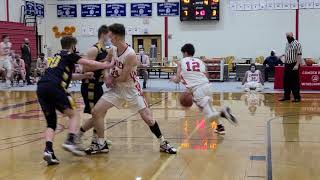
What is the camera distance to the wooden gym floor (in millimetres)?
5352

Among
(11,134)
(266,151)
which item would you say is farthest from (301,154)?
Result: (11,134)

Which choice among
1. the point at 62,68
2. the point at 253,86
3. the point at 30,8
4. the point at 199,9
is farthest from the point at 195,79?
the point at 30,8

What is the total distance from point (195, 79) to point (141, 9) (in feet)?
62.5

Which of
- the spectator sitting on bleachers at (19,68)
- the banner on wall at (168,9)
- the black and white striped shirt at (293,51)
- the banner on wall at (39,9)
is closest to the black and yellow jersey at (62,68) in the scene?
the black and white striped shirt at (293,51)

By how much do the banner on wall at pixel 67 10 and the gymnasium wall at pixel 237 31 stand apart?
1373 mm

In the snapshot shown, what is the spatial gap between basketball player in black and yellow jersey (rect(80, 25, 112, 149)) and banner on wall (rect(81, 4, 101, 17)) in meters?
20.4

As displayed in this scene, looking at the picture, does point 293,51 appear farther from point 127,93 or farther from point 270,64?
point 270,64

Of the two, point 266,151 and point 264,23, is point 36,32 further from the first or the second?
point 266,151

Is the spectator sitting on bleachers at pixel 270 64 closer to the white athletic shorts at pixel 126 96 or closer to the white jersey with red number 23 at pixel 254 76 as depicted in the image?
the white jersey with red number 23 at pixel 254 76

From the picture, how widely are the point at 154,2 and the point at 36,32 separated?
21.1 feet

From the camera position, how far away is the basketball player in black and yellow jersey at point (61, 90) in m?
5.85

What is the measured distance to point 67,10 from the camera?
2689 centimetres

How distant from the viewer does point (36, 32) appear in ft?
80.3

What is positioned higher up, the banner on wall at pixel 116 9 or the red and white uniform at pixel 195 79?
the banner on wall at pixel 116 9
